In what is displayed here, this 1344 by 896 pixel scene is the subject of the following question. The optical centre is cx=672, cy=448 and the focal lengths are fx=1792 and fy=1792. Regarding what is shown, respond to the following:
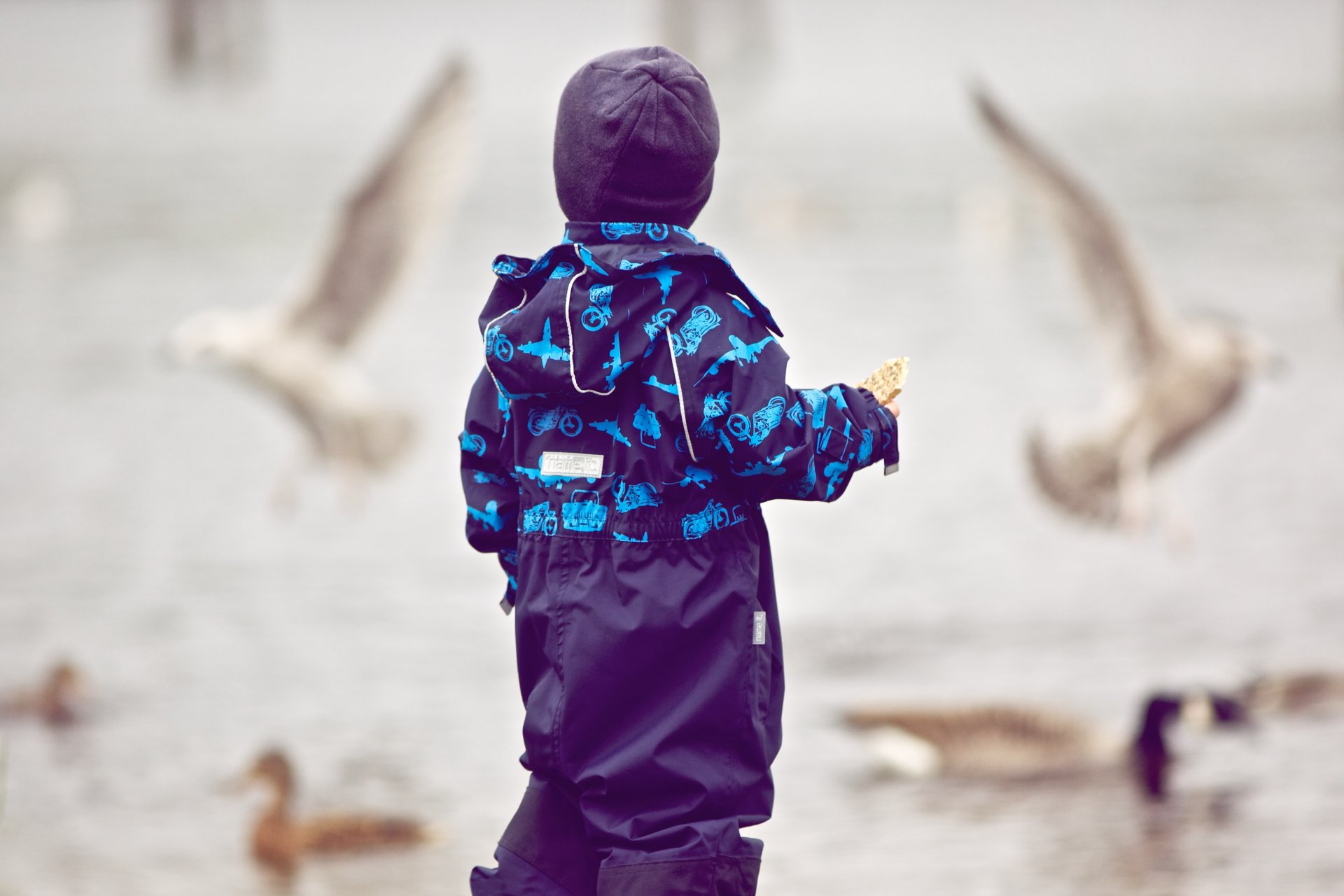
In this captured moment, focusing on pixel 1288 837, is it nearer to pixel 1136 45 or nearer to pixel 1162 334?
pixel 1162 334

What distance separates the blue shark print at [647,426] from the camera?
1752mm

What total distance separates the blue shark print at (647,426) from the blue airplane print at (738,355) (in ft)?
0.22

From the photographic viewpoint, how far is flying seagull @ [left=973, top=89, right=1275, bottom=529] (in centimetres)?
554

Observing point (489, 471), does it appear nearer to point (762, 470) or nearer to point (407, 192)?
point (762, 470)

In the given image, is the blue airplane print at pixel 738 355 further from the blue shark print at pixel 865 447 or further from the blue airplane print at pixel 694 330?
the blue shark print at pixel 865 447

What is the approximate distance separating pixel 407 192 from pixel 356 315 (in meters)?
0.57

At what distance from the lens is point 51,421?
730cm

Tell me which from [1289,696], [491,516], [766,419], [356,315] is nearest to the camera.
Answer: [766,419]

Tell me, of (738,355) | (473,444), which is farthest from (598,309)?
(473,444)

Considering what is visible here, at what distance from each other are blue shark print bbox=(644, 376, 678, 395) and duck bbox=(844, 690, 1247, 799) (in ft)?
7.94

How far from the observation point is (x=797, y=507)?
6.59 meters

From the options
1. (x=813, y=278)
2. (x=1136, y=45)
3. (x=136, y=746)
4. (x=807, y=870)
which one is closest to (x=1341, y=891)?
(x=807, y=870)

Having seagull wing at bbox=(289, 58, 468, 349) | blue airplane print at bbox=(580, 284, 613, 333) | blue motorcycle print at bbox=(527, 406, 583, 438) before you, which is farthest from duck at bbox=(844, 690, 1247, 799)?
seagull wing at bbox=(289, 58, 468, 349)

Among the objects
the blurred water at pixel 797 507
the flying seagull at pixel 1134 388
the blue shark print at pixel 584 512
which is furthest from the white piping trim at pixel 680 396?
the flying seagull at pixel 1134 388
